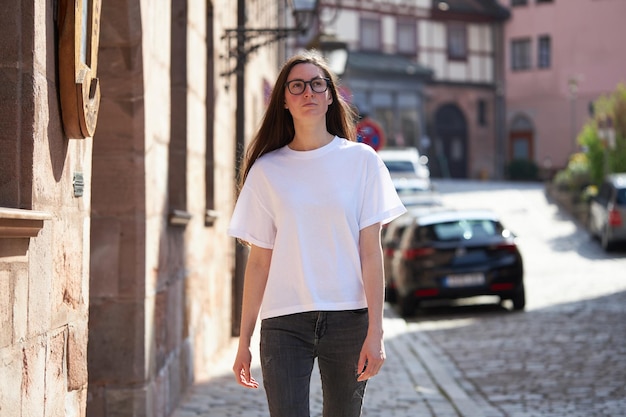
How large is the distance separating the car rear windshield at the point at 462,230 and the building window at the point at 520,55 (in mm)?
41403

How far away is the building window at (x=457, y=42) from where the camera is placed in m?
53.0

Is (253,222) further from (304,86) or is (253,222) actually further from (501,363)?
(501,363)

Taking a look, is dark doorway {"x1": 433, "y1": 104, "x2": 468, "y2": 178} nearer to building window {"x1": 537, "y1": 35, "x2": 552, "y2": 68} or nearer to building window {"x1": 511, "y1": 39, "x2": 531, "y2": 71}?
building window {"x1": 511, "y1": 39, "x2": 531, "y2": 71}

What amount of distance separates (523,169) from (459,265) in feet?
128

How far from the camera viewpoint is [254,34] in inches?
500

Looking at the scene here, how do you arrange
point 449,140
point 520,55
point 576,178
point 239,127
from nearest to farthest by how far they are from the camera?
point 239,127
point 576,178
point 449,140
point 520,55

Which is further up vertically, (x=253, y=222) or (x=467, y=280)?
(x=253, y=222)

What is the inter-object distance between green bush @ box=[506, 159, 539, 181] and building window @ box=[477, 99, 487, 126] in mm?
2497

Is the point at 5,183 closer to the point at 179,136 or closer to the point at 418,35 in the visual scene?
the point at 179,136

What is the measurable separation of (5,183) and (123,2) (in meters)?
2.53

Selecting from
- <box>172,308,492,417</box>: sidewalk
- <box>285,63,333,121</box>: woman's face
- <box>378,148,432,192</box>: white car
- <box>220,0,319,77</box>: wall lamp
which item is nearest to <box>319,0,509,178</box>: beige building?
<box>378,148,432,192</box>: white car

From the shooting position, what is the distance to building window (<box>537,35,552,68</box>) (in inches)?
2218

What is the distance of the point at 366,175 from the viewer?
13.9 ft

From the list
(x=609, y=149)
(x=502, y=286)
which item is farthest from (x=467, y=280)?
(x=609, y=149)
